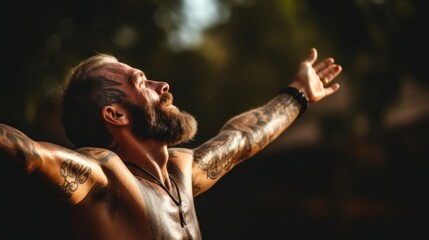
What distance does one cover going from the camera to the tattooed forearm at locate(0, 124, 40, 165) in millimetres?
2127

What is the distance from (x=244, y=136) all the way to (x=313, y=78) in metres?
0.61

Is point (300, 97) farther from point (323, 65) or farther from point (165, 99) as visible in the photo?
point (165, 99)

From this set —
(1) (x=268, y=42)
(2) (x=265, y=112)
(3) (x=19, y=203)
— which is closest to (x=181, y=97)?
(1) (x=268, y=42)

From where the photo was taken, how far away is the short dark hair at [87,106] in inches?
115

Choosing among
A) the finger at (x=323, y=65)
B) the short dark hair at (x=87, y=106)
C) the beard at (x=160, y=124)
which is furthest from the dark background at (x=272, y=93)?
the finger at (x=323, y=65)

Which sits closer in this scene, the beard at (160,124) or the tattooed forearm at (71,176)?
the tattooed forearm at (71,176)

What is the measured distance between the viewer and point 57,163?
91.0 inches

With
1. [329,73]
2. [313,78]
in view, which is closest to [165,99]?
[313,78]

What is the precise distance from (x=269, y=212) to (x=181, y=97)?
7.17 ft

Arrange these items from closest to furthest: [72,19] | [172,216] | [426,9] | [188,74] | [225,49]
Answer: [172,216] → [72,19] → [426,9] → [188,74] → [225,49]

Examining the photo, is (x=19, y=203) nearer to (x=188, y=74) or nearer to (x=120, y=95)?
(x=120, y=95)

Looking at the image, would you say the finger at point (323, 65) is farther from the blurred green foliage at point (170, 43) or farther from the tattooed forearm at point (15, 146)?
the tattooed forearm at point (15, 146)

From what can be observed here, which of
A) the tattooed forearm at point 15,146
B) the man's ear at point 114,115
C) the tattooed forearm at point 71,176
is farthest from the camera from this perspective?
the man's ear at point 114,115

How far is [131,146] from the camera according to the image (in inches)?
114
